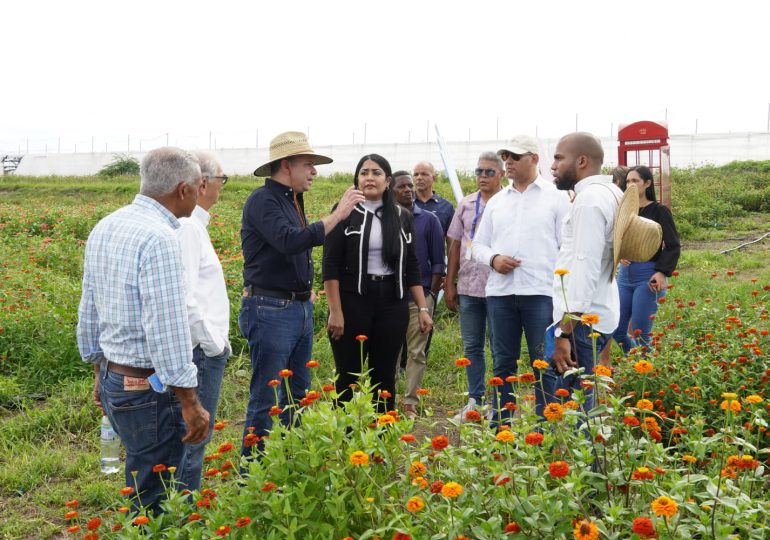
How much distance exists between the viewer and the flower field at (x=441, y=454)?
198cm

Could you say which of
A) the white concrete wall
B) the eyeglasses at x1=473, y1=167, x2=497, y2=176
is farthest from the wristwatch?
the white concrete wall

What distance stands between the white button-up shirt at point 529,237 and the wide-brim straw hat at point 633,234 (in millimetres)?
750

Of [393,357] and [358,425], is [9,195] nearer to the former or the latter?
[393,357]

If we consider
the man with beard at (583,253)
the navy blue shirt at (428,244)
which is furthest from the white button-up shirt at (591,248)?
the navy blue shirt at (428,244)

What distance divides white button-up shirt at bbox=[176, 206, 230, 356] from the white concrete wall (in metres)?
16.9

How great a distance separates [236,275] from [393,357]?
4351 millimetres

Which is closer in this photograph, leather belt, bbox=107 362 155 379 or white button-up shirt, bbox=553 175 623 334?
leather belt, bbox=107 362 155 379

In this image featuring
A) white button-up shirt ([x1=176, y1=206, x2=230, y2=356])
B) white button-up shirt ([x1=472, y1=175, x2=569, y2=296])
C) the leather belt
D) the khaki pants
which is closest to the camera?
the leather belt

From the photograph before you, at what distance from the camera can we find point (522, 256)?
415 centimetres

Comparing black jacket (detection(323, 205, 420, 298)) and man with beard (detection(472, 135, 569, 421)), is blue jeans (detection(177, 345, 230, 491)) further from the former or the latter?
man with beard (detection(472, 135, 569, 421))

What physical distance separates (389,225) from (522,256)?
0.76 m

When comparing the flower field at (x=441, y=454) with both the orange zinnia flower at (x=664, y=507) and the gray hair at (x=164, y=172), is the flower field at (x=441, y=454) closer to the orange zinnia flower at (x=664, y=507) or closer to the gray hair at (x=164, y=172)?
the orange zinnia flower at (x=664, y=507)

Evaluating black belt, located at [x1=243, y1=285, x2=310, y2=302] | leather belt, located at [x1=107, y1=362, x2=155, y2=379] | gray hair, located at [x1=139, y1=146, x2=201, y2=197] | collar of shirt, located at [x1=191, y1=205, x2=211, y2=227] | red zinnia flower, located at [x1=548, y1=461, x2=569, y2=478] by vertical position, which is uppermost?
gray hair, located at [x1=139, y1=146, x2=201, y2=197]

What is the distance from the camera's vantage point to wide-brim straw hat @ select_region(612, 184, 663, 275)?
10.8 ft
